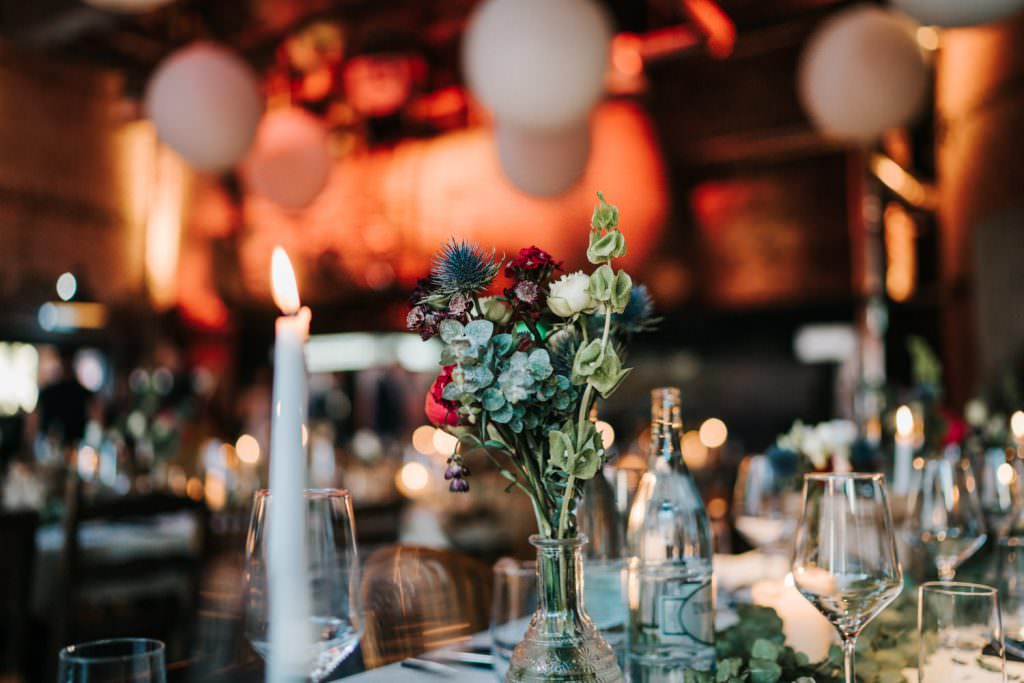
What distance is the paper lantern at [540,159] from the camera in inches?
146

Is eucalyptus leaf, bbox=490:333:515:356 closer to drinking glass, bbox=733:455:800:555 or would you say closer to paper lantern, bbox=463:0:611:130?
drinking glass, bbox=733:455:800:555

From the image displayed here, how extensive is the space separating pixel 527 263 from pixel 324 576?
0.40m

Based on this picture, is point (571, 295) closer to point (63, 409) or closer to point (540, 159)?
point (540, 159)

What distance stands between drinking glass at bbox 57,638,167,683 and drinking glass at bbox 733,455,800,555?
4.29ft

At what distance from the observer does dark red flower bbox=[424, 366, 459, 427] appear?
2.74ft

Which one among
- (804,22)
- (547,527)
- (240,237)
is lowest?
(547,527)

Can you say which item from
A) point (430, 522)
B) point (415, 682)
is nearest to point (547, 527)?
point (415, 682)

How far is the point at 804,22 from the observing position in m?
5.78

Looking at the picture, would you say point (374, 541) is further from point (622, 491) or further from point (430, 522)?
point (622, 491)

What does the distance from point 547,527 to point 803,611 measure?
73 cm

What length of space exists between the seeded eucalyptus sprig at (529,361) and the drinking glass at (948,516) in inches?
32.7

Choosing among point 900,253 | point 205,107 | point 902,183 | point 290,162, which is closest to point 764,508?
point 205,107

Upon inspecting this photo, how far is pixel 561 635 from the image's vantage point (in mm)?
817

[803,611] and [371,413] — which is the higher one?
[371,413]
